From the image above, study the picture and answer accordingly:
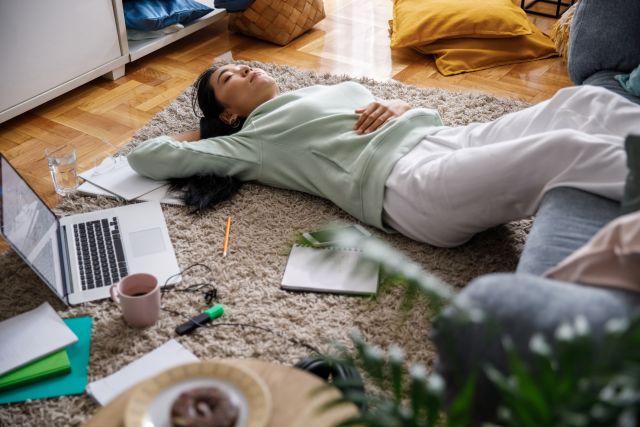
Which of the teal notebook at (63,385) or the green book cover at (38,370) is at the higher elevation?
the green book cover at (38,370)

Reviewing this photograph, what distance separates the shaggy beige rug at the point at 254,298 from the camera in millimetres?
1605

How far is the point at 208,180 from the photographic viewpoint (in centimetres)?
215

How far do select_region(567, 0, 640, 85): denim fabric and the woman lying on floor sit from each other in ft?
1.25

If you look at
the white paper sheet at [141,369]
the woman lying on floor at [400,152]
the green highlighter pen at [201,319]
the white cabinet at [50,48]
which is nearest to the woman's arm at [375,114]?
the woman lying on floor at [400,152]

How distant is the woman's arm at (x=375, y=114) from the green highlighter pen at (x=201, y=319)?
2.24ft

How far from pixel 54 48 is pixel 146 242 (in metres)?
1.09

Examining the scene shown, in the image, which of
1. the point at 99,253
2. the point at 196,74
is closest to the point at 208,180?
the point at 99,253

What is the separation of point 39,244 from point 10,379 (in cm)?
36

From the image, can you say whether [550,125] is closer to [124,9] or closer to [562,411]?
[562,411]

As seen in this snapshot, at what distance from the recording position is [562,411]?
0.62m

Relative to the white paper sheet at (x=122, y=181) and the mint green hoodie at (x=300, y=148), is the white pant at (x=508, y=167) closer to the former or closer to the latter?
the mint green hoodie at (x=300, y=148)

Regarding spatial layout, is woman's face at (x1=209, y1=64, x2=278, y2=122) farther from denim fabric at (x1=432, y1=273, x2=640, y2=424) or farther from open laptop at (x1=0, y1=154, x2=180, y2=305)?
denim fabric at (x1=432, y1=273, x2=640, y2=424)

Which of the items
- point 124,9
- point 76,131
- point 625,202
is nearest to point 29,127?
point 76,131

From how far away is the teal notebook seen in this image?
4.97ft
